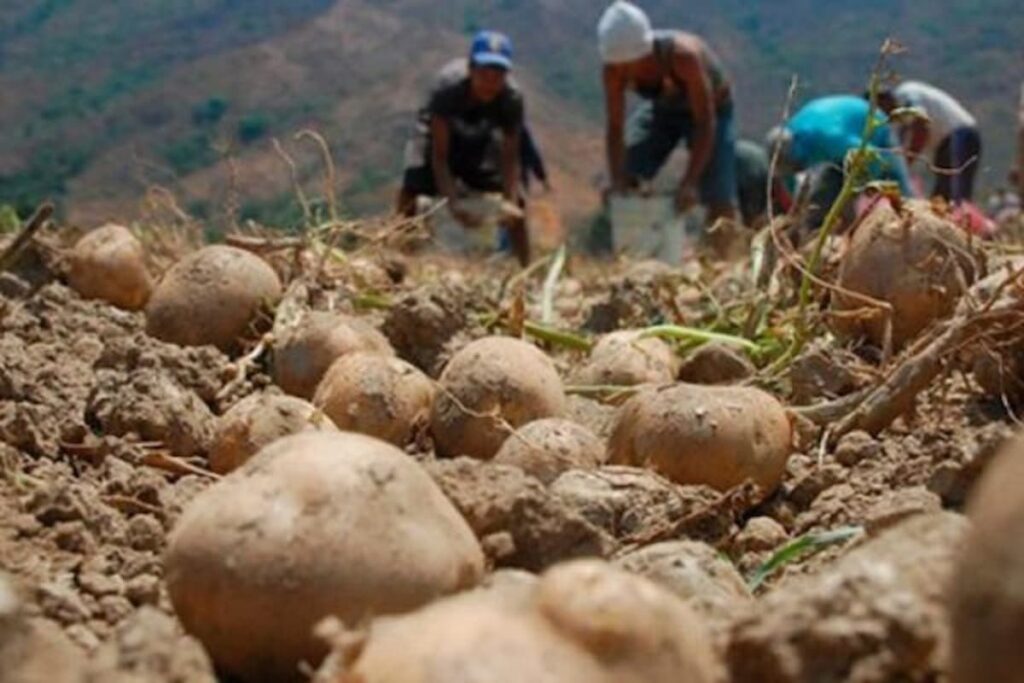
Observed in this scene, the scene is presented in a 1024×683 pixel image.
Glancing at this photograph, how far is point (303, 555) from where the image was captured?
1738 mm

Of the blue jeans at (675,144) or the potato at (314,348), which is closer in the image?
the potato at (314,348)

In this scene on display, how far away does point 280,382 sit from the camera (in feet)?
12.0

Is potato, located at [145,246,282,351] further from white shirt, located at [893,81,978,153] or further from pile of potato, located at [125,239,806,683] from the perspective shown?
white shirt, located at [893,81,978,153]

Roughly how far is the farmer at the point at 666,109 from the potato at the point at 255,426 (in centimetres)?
538

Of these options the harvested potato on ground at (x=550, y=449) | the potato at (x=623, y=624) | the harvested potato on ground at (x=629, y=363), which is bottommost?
the harvested potato on ground at (x=629, y=363)

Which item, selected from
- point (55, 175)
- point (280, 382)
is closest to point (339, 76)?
point (55, 175)

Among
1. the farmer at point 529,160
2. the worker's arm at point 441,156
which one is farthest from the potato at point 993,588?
the farmer at point 529,160

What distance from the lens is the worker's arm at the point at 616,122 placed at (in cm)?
867

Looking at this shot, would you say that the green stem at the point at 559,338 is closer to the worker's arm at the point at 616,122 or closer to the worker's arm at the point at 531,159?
the worker's arm at the point at 616,122

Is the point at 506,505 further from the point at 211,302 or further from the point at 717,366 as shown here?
the point at 211,302

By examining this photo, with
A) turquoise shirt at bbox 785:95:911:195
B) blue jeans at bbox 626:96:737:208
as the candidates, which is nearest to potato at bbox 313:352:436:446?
turquoise shirt at bbox 785:95:911:195

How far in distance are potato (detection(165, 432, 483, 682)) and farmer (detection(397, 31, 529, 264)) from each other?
6.49 metres

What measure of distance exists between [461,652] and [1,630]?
0.45m

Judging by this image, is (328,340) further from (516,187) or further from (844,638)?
(516,187)
